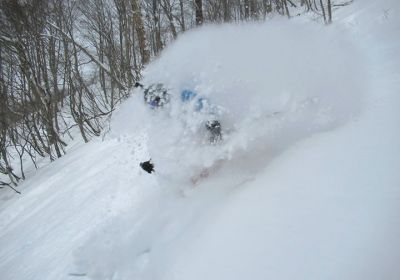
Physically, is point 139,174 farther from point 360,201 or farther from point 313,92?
point 360,201

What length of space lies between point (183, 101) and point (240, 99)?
534 mm

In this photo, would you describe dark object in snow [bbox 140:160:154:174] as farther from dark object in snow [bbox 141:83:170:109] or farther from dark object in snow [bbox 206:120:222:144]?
dark object in snow [bbox 206:120:222:144]

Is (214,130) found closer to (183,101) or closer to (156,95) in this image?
(183,101)

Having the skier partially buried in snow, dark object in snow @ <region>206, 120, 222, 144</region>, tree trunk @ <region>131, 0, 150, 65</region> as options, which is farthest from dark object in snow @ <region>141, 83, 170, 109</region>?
tree trunk @ <region>131, 0, 150, 65</region>

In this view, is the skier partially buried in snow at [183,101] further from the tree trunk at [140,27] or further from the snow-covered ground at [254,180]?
the tree trunk at [140,27]

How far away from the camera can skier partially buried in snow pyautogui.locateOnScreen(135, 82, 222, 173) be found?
302 centimetres

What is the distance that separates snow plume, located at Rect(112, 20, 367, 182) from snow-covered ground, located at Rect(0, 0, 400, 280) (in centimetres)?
1

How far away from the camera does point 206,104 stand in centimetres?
301

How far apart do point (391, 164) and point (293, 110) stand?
1.14 m

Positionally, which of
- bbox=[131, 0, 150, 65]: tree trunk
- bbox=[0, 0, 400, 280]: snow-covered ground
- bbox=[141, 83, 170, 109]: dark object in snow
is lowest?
bbox=[0, 0, 400, 280]: snow-covered ground

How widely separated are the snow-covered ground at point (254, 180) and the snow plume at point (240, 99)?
0.04 feet

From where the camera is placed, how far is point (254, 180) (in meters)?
2.84

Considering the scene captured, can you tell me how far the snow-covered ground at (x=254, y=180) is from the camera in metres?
2.06

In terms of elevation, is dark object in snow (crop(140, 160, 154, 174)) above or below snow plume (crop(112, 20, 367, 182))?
below
